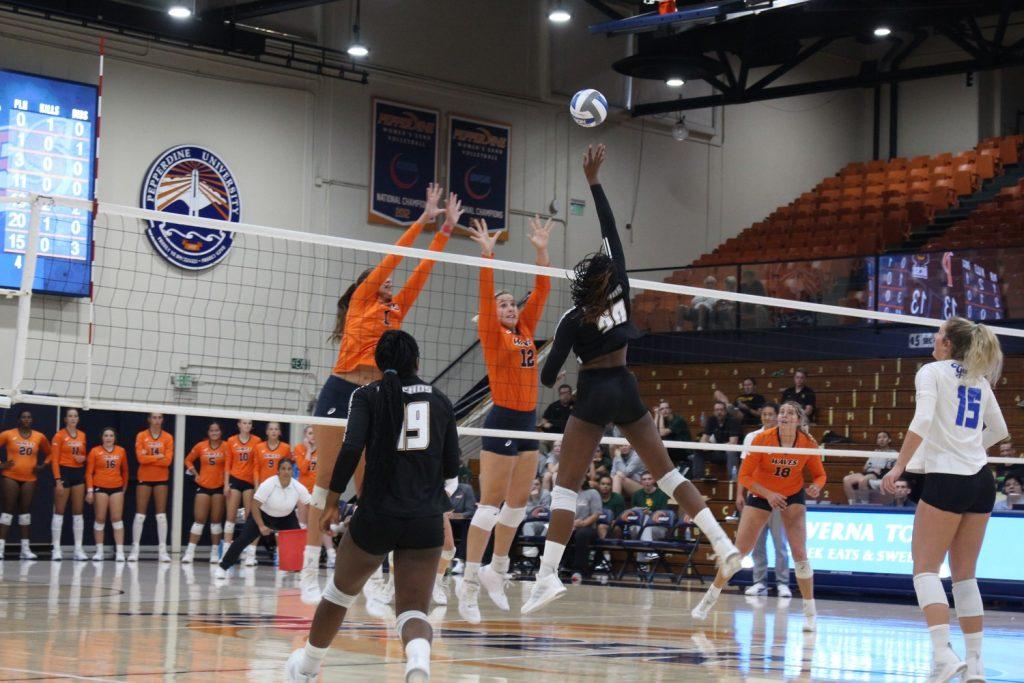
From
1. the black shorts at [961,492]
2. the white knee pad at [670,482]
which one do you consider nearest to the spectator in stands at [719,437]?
the white knee pad at [670,482]

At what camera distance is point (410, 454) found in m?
5.67

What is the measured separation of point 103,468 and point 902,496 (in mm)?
10751

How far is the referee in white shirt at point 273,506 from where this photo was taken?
1512cm

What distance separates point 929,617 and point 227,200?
51.7 ft

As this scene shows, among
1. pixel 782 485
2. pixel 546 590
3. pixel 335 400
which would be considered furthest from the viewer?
pixel 782 485

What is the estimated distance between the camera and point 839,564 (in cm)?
1495

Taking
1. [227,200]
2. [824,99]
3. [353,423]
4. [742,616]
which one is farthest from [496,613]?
[824,99]

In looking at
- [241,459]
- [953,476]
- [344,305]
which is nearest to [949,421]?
[953,476]

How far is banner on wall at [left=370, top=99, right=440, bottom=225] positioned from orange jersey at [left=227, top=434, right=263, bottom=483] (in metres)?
5.17

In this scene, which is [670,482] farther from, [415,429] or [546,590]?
[415,429]

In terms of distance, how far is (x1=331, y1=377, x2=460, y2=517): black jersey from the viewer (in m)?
5.61

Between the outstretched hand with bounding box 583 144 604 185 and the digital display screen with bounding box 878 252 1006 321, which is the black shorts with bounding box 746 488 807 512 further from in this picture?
the digital display screen with bounding box 878 252 1006 321

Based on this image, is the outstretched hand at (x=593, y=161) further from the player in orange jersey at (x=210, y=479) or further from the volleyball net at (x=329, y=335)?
the player in orange jersey at (x=210, y=479)

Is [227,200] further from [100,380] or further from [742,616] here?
[742,616]
